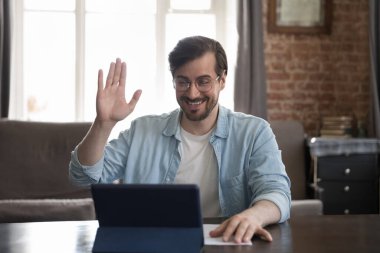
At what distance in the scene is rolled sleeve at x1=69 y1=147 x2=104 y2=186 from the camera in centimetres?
186

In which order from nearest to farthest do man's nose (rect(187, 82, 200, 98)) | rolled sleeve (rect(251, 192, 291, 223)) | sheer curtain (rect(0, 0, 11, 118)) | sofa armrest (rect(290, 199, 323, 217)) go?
1. rolled sleeve (rect(251, 192, 291, 223))
2. man's nose (rect(187, 82, 200, 98))
3. sofa armrest (rect(290, 199, 323, 217))
4. sheer curtain (rect(0, 0, 11, 118))

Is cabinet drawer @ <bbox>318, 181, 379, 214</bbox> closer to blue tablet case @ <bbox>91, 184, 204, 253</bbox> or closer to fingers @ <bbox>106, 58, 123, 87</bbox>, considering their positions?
fingers @ <bbox>106, 58, 123, 87</bbox>

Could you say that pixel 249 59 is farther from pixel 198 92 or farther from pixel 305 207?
pixel 198 92

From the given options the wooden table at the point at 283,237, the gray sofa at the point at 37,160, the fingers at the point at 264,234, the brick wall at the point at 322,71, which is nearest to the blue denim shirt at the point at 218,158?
the wooden table at the point at 283,237

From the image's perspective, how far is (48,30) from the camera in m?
4.37

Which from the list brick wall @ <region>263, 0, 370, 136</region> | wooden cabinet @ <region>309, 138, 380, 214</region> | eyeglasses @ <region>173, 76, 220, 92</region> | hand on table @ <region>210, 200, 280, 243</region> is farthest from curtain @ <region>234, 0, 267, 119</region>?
hand on table @ <region>210, 200, 280, 243</region>

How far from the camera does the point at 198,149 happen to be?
6.82 feet

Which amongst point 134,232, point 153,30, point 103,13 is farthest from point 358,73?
point 134,232

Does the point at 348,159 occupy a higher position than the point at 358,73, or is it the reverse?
the point at 358,73

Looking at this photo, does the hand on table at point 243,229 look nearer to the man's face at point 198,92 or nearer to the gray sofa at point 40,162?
the man's face at point 198,92

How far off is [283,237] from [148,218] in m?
0.38

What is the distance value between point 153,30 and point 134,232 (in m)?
3.30

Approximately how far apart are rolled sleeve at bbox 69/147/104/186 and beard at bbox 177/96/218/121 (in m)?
0.35

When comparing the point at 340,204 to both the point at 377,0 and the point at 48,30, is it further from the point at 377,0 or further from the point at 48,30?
the point at 48,30
